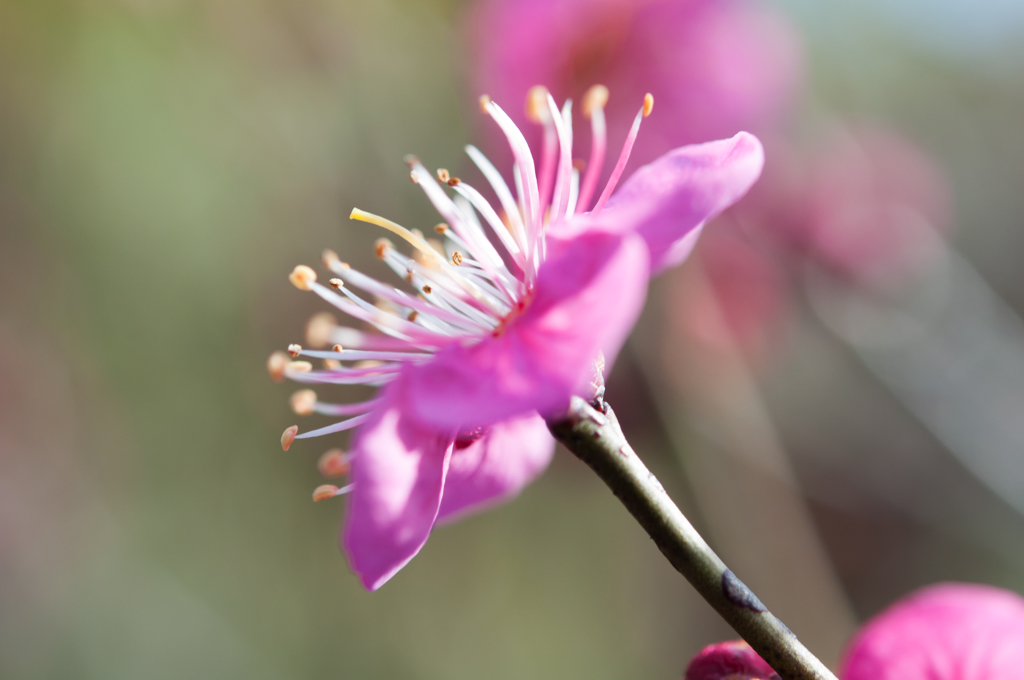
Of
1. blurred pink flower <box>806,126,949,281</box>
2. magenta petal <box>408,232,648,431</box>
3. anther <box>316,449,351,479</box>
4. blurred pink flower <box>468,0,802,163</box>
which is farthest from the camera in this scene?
blurred pink flower <box>806,126,949,281</box>

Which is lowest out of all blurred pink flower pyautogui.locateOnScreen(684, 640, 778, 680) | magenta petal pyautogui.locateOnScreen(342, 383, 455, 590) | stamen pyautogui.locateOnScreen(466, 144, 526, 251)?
blurred pink flower pyautogui.locateOnScreen(684, 640, 778, 680)

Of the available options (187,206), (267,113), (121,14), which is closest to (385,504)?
(267,113)

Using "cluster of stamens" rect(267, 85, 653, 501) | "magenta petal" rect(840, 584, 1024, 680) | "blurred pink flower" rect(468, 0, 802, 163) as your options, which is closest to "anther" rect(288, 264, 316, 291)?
"cluster of stamens" rect(267, 85, 653, 501)

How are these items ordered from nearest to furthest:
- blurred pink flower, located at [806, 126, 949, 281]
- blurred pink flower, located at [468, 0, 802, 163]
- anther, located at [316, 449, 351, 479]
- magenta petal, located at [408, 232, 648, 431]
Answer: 1. magenta petal, located at [408, 232, 648, 431]
2. anther, located at [316, 449, 351, 479]
3. blurred pink flower, located at [468, 0, 802, 163]
4. blurred pink flower, located at [806, 126, 949, 281]

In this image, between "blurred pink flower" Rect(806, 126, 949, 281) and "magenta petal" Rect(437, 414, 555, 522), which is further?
"blurred pink flower" Rect(806, 126, 949, 281)

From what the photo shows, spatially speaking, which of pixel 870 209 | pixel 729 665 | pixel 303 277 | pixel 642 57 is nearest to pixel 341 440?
pixel 642 57

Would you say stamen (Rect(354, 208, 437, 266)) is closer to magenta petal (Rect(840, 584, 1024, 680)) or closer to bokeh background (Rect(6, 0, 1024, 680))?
magenta petal (Rect(840, 584, 1024, 680))
